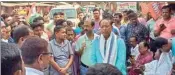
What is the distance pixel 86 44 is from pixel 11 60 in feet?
7.66

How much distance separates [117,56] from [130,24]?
0.62 meters

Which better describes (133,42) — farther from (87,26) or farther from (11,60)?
(11,60)

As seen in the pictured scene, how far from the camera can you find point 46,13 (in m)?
3.92

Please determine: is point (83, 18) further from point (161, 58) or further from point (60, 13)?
point (161, 58)

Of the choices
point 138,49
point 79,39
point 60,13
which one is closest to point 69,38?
point 79,39

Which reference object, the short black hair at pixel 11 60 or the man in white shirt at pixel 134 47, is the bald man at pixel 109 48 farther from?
the short black hair at pixel 11 60

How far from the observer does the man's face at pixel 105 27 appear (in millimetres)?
3475

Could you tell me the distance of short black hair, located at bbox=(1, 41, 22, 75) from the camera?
1469 mm

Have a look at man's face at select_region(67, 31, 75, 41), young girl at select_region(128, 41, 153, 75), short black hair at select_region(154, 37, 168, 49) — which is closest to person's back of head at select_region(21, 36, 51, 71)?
short black hair at select_region(154, 37, 168, 49)

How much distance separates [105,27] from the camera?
11.4 feet

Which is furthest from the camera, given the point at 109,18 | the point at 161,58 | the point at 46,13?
the point at 46,13

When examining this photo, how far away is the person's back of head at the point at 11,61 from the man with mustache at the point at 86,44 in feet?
7.18

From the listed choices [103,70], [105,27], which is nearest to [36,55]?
[103,70]

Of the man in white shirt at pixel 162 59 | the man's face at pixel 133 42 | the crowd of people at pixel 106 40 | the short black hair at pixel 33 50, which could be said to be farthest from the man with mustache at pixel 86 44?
the short black hair at pixel 33 50
